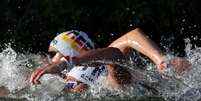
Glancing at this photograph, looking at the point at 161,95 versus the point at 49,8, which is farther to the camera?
the point at 49,8

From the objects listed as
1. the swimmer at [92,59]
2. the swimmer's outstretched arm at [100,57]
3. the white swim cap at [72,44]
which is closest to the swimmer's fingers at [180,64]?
the swimmer at [92,59]

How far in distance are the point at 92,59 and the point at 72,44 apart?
319mm

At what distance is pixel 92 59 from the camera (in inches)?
229

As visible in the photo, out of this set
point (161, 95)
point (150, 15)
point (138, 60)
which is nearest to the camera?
point (161, 95)

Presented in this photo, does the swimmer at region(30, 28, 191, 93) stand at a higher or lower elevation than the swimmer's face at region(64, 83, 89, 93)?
higher

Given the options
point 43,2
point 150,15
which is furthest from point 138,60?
point 43,2

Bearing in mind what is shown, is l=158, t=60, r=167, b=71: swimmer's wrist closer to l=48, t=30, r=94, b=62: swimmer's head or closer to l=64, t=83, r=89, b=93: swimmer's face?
l=48, t=30, r=94, b=62: swimmer's head

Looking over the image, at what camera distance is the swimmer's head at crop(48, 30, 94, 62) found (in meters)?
6.03

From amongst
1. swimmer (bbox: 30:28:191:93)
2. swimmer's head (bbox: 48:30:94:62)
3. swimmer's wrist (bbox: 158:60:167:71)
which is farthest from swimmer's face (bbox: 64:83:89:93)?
swimmer's wrist (bbox: 158:60:167:71)

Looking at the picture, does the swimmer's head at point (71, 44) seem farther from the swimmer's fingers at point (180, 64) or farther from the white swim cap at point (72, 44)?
the swimmer's fingers at point (180, 64)

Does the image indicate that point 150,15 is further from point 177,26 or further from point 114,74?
point 114,74

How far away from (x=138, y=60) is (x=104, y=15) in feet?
11.2

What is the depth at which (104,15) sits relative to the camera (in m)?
10.1

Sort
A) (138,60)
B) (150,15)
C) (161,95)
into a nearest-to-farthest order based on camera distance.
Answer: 1. (161,95)
2. (138,60)
3. (150,15)
